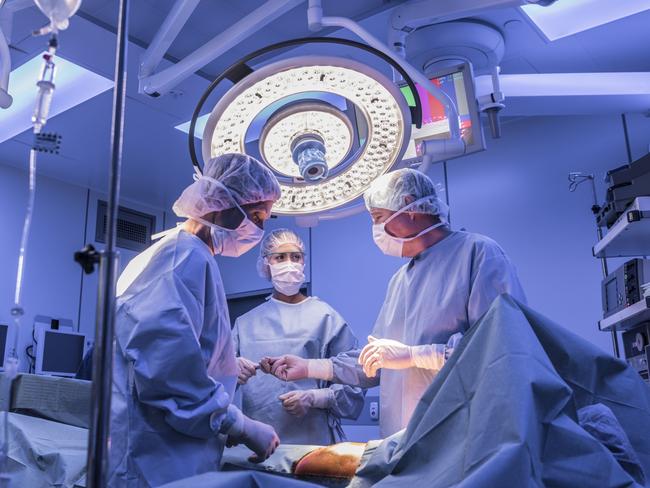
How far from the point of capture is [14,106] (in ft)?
11.4

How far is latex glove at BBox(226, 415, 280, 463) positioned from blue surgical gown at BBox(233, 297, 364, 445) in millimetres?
925

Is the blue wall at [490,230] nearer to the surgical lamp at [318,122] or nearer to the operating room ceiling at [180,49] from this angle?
the operating room ceiling at [180,49]

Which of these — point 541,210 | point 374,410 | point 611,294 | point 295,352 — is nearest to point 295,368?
point 295,352

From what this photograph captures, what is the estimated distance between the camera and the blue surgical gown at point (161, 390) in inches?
52.4

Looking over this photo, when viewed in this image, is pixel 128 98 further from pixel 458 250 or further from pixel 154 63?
pixel 458 250

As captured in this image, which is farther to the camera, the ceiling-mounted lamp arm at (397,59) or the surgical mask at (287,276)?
the surgical mask at (287,276)

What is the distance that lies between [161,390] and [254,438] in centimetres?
27

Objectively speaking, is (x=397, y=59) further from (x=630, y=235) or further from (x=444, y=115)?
(x=630, y=235)

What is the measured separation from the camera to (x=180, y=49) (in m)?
2.83

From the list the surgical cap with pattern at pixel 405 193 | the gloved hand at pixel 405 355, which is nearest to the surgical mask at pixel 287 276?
the surgical cap with pattern at pixel 405 193

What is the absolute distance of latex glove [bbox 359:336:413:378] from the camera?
71.5 inches

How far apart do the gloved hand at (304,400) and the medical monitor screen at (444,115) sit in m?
1.10

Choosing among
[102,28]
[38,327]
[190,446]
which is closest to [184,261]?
[190,446]

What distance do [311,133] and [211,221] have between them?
0.44m
